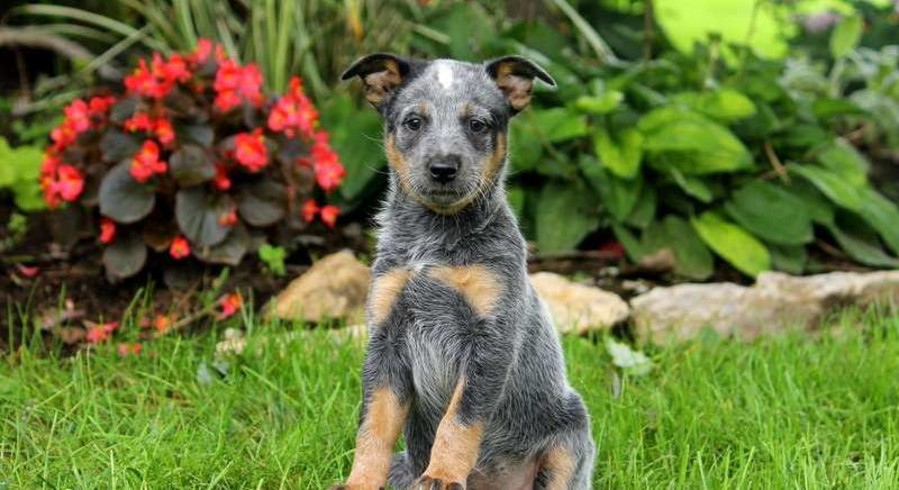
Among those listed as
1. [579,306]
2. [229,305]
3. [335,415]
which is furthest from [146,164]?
[579,306]

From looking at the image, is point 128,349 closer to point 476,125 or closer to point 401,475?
point 401,475

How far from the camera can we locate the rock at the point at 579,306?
530cm

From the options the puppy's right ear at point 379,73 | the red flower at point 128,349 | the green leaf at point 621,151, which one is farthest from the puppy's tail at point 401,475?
the green leaf at point 621,151

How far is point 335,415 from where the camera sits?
13.8 ft

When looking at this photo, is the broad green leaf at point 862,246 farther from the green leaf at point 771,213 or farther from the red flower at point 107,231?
the red flower at point 107,231

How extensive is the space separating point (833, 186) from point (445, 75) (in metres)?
3.52

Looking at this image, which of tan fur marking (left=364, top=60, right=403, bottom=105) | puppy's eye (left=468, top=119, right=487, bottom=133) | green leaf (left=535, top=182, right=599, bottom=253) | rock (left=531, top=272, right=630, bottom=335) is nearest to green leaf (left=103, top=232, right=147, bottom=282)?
rock (left=531, top=272, right=630, bottom=335)

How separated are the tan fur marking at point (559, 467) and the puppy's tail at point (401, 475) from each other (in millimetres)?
407

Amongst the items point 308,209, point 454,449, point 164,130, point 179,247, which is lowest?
point 179,247

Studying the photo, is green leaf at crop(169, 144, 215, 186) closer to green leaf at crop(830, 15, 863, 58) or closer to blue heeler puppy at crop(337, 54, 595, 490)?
blue heeler puppy at crop(337, 54, 595, 490)

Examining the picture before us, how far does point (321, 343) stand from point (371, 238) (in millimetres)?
1732

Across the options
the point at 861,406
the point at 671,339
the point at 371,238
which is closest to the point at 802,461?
the point at 861,406

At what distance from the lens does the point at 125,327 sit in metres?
5.06

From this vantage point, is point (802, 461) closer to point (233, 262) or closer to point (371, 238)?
point (233, 262)
